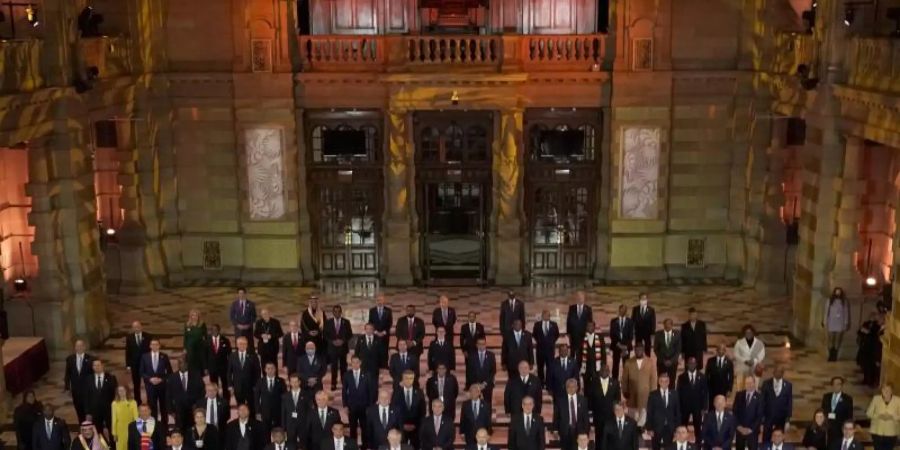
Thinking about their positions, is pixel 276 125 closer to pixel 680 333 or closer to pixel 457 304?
pixel 457 304

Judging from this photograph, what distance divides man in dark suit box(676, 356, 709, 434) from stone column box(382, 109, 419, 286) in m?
10.3

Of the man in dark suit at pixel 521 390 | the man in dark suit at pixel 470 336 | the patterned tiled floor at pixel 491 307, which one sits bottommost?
the patterned tiled floor at pixel 491 307

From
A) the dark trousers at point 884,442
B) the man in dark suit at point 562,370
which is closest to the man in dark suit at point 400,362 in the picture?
the man in dark suit at point 562,370

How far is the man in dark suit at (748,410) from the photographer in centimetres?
1366

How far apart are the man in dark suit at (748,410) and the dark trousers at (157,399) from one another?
7759 millimetres

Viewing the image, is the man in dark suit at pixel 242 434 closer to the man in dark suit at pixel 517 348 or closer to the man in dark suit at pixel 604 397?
the man in dark suit at pixel 517 348

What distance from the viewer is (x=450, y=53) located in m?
22.9

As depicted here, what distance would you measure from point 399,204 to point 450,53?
11.4ft

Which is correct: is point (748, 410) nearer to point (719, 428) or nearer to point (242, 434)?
point (719, 428)

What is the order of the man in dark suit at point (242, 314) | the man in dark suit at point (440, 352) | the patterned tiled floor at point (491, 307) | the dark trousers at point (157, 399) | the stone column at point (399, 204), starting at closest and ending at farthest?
the dark trousers at point (157, 399) < the man in dark suit at point (440, 352) < the man in dark suit at point (242, 314) < the patterned tiled floor at point (491, 307) < the stone column at point (399, 204)

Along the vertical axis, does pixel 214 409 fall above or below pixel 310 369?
below

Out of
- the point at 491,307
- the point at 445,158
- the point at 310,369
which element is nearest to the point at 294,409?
the point at 310,369

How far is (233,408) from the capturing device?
1688 cm

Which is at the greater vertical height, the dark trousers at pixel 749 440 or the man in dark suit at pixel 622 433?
the man in dark suit at pixel 622 433
